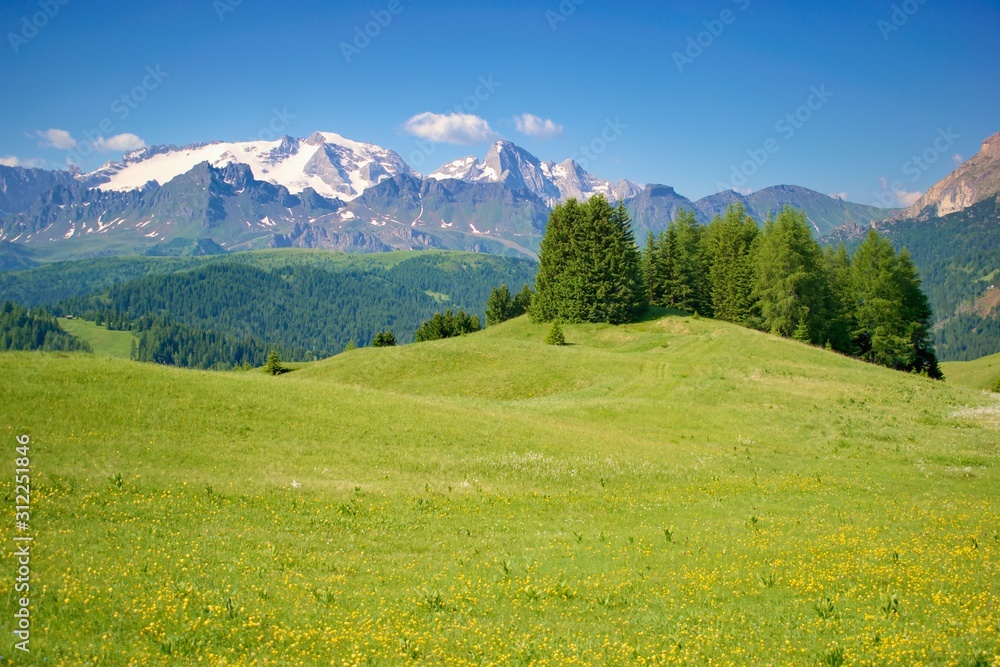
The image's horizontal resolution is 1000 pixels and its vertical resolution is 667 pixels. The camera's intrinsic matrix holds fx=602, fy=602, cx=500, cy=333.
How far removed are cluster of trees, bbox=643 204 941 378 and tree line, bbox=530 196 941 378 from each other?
0.14m

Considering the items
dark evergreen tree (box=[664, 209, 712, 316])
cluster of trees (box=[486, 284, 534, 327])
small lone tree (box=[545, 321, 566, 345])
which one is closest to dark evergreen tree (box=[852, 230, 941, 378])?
dark evergreen tree (box=[664, 209, 712, 316])

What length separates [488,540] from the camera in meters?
18.8

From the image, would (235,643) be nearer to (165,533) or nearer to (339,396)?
(165,533)

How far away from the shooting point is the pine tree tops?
281ft

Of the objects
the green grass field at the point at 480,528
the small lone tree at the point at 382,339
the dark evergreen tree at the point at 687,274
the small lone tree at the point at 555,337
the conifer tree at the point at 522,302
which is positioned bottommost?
the green grass field at the point at 480,528

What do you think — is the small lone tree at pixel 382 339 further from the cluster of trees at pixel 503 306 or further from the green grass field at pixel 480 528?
the green grass field at pixel 480 528

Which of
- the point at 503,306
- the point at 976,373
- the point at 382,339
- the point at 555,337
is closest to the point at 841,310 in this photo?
the point at 555,337

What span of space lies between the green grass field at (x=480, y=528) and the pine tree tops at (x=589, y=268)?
143 ft

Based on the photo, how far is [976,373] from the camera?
360 feet

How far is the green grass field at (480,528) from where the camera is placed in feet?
38.1

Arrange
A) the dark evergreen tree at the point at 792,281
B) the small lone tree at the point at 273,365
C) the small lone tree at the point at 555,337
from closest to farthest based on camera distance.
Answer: the small lone tree at the point at 273,365 < the small lone tree at the point at 555,337 < the dark evergreen tree at the point at 792,281

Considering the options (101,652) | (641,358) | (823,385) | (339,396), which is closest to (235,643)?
(101,652)

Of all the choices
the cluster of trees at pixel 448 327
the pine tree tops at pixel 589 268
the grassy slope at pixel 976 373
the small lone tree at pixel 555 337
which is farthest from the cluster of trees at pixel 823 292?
the cluster of trees at pixel 448 327

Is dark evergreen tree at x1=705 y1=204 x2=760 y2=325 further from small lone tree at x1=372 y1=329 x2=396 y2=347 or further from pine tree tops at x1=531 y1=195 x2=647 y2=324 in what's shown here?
small lone tree at x1=372 y1=329 x2=396 y2=347
